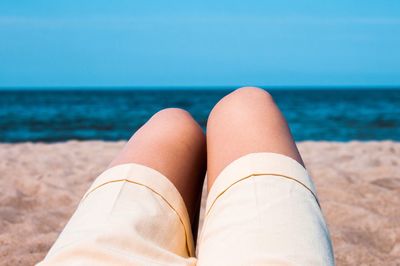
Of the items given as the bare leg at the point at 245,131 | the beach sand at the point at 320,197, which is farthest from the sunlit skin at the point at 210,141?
the beach sand at the point at 320,197

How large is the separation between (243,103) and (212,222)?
38 cm

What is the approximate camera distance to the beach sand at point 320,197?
6.94 ft

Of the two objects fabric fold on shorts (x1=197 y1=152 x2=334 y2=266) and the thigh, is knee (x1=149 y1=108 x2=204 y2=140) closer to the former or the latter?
the thigh

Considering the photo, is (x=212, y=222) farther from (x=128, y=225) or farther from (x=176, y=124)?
(x=176, y=124)

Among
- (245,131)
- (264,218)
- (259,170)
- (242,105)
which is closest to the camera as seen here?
(264,218)

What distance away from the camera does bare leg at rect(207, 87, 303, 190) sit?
1110 millimetres

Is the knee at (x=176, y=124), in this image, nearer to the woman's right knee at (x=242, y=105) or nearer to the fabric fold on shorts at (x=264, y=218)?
the woman's right knee at (x=242, y=105)

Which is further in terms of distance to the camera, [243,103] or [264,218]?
[243,103]

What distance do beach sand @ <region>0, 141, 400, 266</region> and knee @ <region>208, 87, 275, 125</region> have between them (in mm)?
968

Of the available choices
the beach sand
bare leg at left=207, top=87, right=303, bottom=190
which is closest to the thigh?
bare leg at left=207, top=87, right=303, bottom=190

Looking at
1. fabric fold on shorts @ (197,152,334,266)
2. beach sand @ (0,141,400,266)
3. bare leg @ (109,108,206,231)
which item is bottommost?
beach sand @ (0,141,400,266)

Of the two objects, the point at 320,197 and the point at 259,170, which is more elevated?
the point at 259,170

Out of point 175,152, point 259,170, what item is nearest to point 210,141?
point 175,152

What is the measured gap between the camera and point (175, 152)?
3.99ft
